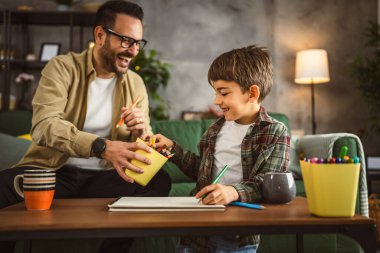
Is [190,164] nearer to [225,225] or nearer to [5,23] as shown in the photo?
[225,225]

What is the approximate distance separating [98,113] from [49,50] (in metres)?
2.77

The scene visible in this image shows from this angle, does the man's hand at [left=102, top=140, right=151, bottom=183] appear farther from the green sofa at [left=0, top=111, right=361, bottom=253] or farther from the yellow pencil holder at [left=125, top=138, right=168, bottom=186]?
the green sofa at [left=0, top=111, right=361, bottom=253]

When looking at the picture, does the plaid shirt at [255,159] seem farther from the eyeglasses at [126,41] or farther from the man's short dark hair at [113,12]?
the man's short dark hair at [113,12]

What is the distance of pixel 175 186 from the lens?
210 cm

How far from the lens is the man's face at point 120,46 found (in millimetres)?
1758

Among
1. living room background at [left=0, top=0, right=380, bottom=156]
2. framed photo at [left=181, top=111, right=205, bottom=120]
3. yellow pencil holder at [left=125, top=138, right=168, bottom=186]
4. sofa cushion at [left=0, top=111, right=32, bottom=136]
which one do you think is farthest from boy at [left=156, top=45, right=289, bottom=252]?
living room background at [left=0, top=0, right=380, bottom=156]

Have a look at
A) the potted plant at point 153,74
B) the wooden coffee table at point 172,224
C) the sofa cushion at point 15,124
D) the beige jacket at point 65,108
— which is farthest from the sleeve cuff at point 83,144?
the potted plant at point 153,74

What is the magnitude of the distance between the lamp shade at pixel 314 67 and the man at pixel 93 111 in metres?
2.55

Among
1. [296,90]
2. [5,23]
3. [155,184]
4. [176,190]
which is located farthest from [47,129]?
[296,90]

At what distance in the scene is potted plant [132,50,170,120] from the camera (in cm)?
405

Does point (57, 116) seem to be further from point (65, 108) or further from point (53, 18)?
point (53, 18)

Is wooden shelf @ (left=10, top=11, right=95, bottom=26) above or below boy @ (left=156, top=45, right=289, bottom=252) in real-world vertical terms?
above

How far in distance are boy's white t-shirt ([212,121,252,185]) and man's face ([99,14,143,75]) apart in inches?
24.7

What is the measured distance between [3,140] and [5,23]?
7.82ft
